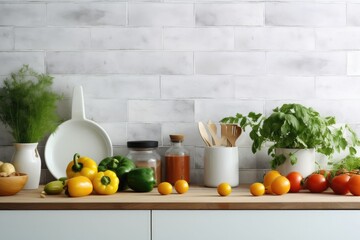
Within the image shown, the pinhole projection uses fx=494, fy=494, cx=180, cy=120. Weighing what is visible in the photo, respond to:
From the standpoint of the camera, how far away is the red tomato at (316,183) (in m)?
2.19

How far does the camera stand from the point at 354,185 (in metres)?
2.09

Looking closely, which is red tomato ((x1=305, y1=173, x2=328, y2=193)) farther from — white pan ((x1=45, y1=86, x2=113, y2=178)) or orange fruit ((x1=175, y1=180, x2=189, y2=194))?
white pan ((x1=45, y1=86, x2=113, y2=178))

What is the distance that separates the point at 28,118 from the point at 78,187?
1.68 ft

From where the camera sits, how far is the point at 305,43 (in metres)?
2.52

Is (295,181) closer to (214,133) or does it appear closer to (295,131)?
(295,131)

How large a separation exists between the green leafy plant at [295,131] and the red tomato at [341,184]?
0.63 ft

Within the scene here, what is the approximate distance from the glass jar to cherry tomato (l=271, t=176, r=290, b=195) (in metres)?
0.57

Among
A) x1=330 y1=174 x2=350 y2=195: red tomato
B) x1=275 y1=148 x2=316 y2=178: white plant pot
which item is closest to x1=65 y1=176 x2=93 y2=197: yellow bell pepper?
x1=275 y1=148 x2=316 y2=178: white plant pot

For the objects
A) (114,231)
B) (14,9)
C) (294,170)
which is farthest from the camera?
(14,9)

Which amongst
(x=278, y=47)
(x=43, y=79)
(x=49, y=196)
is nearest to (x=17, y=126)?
(x=43, y=79)

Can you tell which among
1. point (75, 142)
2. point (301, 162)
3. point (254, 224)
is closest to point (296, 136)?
point (301, 162)

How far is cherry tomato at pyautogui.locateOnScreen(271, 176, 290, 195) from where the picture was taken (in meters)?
2.10

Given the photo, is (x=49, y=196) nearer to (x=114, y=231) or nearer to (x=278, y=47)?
(x=114, y=231)

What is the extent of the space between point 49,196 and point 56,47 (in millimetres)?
800
